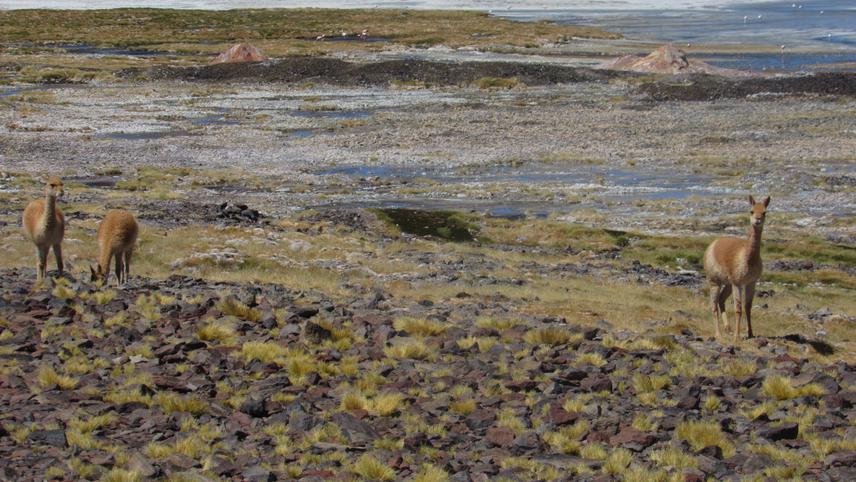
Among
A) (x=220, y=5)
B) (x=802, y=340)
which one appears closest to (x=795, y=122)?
(x=802, y=340)

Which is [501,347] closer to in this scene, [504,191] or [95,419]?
[95,419]

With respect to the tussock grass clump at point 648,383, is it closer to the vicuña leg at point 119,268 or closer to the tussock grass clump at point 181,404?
the tussock grass clump at point 181,404

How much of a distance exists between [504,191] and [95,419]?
26555 mm

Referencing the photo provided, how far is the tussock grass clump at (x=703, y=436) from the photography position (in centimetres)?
1052

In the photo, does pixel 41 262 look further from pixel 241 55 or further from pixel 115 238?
pixel 241 55

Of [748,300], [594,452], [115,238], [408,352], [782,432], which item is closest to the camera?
[594,452]

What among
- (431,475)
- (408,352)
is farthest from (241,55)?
(431,475)

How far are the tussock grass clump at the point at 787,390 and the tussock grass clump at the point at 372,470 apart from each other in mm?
5534

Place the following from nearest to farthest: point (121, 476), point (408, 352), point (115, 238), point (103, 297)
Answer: point (121, 476) → point (408, 352) → point (103, 297) → point (115, 238)

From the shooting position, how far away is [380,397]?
37.9 feet

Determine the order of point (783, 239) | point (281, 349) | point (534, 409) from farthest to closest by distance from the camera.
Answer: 1. point (783, 239)
2. point (281, 349)
3. point (534, 409)

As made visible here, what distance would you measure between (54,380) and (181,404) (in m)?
1.69

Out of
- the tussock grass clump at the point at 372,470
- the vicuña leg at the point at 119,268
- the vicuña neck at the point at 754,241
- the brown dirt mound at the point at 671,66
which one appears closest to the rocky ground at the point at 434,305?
the tussock grass clump at the point at 372,470

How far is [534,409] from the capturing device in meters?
11.6
